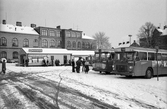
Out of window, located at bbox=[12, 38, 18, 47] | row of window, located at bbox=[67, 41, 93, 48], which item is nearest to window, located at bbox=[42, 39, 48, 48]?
row of window, located at bbox=[67, 41, 93, 48]

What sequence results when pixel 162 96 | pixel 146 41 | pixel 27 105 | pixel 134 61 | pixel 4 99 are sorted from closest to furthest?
pixel 27 105 < pixel 4 99 < pixel 162 96 < pixel 134 61 < pixel 146 41

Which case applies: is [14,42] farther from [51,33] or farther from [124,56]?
[124,56]

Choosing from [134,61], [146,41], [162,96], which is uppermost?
[146,41]

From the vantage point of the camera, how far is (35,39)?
61281 mm

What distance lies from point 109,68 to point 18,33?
1823 inches

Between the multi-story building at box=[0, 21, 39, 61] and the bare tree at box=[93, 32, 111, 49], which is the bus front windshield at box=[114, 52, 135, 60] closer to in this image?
the multi-story building at box=[0, 21, 39, 61]

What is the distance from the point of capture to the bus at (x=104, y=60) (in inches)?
739

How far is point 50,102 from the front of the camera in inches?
273

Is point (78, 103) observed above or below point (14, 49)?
below

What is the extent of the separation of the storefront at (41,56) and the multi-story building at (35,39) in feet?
52.4

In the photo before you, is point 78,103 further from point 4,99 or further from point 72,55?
point 72,55

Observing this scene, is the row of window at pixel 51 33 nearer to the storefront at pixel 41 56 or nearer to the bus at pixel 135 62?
the storefront at pixel 41 56

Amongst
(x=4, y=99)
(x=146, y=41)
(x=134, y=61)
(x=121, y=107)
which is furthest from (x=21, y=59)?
(x=146, y=41)

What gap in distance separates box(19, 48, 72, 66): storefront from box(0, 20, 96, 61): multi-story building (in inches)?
629
